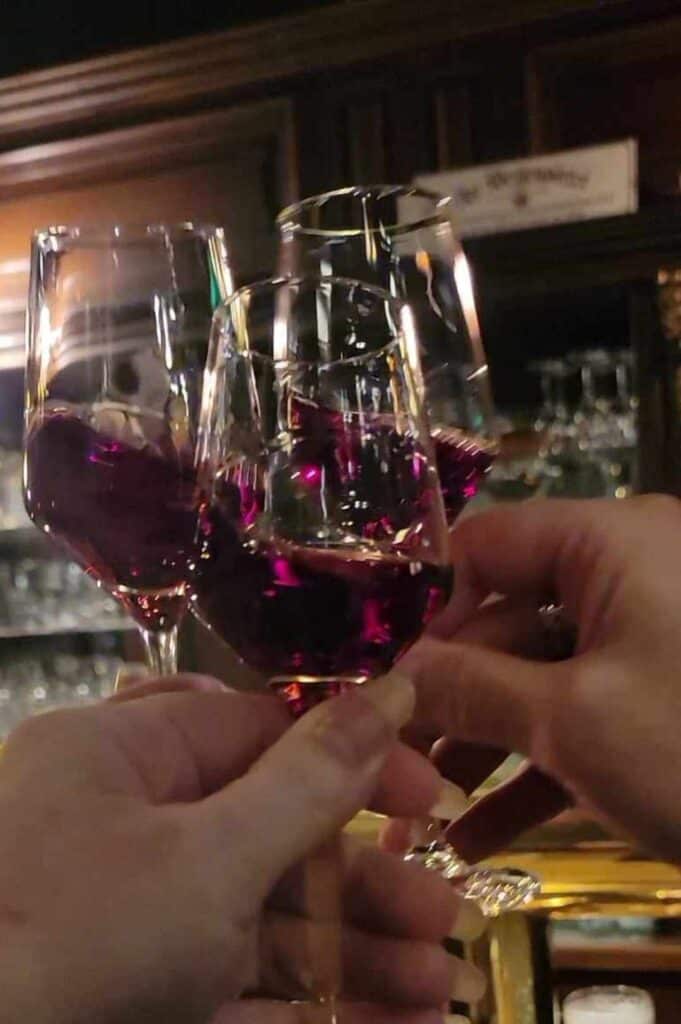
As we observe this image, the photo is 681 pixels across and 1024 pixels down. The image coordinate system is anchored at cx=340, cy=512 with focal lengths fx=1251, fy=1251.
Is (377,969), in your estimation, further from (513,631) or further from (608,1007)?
(608,1007)

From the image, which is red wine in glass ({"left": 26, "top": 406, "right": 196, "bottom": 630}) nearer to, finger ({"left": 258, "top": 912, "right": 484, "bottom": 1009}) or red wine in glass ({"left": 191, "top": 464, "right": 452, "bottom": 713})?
red wine in glass ({"left": 191, "top": 464, "right": 452, "bottom": 713})

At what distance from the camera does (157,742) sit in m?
0.66

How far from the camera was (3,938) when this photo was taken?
0.52 m

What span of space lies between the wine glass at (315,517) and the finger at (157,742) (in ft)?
0.18

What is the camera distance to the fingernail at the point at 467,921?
812 millimetres

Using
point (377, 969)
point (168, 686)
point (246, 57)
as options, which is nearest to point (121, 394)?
Result: point (168, 686)

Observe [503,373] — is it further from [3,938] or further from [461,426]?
[3,938]

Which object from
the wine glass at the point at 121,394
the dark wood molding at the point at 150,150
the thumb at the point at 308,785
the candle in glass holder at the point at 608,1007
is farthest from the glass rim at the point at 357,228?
the dark wood molding at the point at 150,150

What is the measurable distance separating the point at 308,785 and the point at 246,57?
5.14ft

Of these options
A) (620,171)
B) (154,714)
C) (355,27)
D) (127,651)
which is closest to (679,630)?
(154,714)

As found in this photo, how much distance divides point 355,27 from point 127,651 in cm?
105

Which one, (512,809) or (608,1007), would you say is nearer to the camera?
(512,809)

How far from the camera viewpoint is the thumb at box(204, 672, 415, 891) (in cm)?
55

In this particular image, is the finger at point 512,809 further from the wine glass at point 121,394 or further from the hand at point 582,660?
the wine glass at point 121,394
